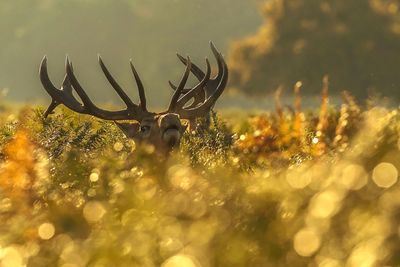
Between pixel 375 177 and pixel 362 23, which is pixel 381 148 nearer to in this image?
pixel 375 177

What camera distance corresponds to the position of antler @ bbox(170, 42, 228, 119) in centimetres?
812

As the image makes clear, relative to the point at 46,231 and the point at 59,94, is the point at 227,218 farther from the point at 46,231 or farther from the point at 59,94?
the point at 59,94

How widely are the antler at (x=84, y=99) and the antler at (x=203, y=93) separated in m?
0.45

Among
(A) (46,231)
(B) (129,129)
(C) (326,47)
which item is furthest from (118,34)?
(A) (46,231)

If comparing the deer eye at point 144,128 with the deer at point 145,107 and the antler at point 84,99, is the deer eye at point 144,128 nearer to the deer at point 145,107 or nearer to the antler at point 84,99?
the deer at point 145,107

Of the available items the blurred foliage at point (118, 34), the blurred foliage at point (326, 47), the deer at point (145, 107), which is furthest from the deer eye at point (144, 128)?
the blurred foliage at point (118, 34)

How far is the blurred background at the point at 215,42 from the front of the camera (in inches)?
1770

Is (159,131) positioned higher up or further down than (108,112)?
further down

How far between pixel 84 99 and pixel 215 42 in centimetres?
14766

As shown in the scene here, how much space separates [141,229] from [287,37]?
4611cm

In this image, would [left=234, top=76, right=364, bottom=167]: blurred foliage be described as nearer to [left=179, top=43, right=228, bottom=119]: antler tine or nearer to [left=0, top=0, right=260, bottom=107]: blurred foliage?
[left=179, top=43, right=228, bottom=119]: antler tine

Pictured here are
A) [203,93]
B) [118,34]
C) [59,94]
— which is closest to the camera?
[59,94]

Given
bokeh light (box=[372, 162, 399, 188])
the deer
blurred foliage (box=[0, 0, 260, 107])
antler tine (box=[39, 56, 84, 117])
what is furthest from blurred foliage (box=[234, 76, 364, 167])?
blurred foliage (box=[0, 0, 260, 107])

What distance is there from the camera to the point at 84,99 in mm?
7789
